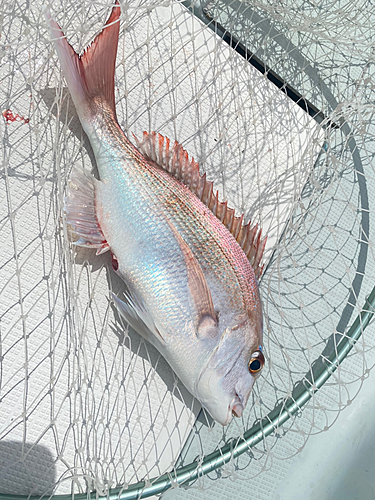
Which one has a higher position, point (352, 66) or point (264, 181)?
point (352, 66)

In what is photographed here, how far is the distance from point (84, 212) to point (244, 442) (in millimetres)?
806

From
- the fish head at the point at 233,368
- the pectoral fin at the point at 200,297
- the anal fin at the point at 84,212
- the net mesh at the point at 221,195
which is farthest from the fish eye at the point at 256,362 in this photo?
the anal fin at the point at 84,212

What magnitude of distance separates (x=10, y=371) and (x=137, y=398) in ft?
1.19

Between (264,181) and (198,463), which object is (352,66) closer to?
(264,181)

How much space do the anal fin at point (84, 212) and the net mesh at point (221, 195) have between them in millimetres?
54

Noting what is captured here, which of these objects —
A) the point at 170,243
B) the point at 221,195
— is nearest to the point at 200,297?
the point at 170,243

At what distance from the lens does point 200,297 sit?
1.03 m

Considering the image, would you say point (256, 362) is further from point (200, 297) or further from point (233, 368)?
point (200, 297)

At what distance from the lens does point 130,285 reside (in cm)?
109

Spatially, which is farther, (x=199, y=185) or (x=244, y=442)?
(x=244, y=442)

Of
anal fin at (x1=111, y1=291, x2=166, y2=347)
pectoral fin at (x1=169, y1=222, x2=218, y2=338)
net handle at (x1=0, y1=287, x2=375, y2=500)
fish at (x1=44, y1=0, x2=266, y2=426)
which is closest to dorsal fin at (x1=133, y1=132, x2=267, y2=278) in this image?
fish at (x1=44, y1=0, x2=266, y2=426)

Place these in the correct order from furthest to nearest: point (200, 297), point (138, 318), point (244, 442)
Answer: point (244, 442) < point (138, 318) < point (200, 297)

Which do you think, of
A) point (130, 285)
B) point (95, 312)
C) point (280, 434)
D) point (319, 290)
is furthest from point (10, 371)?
point (319, 290)

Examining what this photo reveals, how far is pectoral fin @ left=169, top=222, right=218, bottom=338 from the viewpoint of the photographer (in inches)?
40.5
